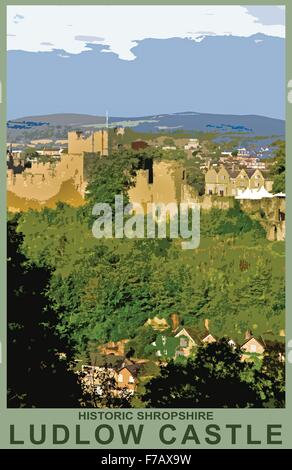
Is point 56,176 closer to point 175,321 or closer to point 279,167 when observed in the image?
point 175,321

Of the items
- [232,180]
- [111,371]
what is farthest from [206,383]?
[232,180]

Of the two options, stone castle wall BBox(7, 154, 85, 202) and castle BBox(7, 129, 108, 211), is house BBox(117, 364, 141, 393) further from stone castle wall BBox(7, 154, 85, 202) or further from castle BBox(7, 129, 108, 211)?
stone castle wall BBox(7, 154, 85, 202)

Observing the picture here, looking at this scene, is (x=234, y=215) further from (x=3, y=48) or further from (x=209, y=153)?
(x=3, y=48)

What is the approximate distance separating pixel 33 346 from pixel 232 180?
1.92 m

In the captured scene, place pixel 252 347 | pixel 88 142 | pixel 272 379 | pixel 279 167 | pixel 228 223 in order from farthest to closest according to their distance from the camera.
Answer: pixel 88 142 < pixel 228 223 < pixel 279 167 < pixel 252 347 < pixel 272 379

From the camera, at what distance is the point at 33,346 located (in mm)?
9320

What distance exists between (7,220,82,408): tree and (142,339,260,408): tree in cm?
58


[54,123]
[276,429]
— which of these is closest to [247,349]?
[276,429]

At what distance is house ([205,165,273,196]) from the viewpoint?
9.69 metres

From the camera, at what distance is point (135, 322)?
9.59 meters

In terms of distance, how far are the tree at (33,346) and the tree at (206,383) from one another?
0.58 m

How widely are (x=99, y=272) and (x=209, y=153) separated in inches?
47.7

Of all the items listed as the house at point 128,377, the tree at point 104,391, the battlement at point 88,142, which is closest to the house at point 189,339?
the house at point 128,377

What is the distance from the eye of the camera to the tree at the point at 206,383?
918 cm
